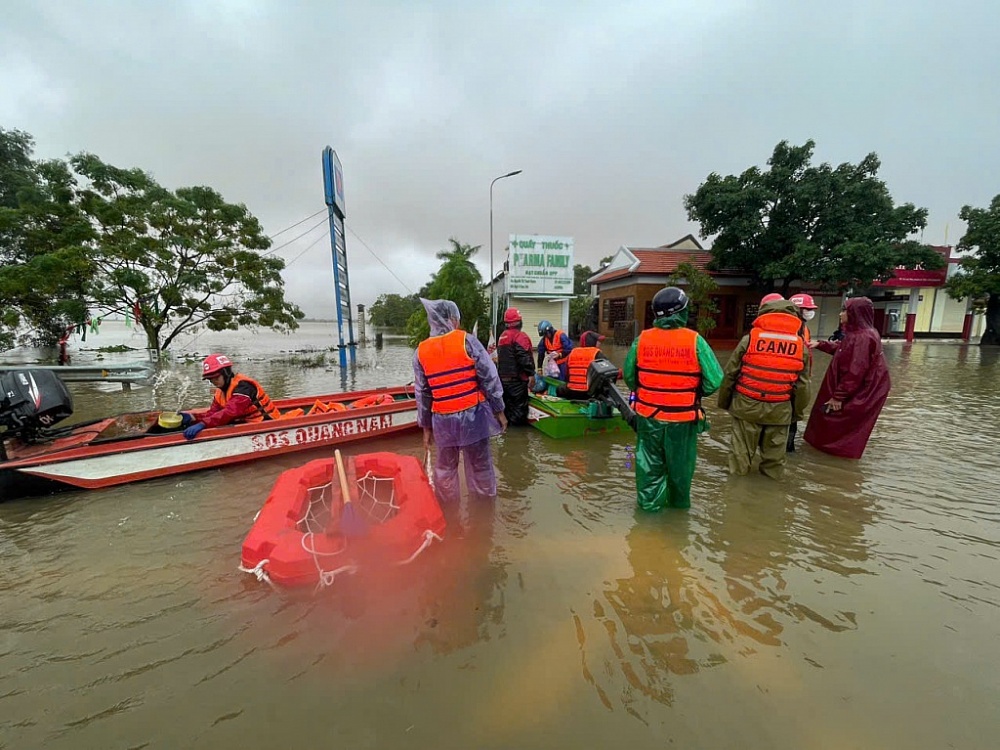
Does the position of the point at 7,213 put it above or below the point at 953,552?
above

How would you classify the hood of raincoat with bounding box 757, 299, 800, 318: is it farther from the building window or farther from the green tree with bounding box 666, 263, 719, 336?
the building window

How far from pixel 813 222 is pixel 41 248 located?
2937cm

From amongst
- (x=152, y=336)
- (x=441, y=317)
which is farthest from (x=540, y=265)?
(x=441, y=317)

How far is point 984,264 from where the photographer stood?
20047mm

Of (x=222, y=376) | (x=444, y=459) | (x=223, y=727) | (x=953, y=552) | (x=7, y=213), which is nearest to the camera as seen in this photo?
(x=223, y=727)

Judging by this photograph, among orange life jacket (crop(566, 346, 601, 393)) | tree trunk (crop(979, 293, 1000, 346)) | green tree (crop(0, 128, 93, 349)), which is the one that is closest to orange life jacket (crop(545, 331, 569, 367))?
orange life jacket (crop(566, 346, 601, 393))

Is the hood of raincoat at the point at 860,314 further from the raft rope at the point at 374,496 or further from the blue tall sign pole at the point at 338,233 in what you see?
the blue tall sign pole at the point at 338,233

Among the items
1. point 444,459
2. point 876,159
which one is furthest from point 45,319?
point 876,159

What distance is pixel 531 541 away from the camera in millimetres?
3234

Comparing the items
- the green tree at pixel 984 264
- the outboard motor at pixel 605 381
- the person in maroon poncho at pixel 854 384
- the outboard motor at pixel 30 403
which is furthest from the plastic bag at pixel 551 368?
the green tree at pixel 984 264

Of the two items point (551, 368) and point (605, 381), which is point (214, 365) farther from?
point (551, 368)

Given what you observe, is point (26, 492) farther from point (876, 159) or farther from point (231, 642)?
point (876, 159)

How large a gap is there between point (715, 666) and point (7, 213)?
1892 centimetres

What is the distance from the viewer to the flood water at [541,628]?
69.6 inches
